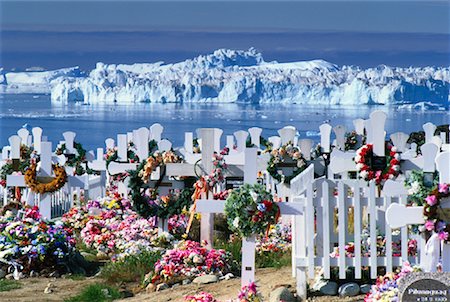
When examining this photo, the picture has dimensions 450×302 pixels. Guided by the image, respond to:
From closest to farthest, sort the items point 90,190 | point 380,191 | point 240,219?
1. point 240,219
2. point 380,191
3. point 90,190

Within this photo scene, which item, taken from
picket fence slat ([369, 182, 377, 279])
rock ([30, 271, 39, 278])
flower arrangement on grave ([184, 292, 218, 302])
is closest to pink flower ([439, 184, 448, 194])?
picket fence slat ([369, 182, 377, 279])

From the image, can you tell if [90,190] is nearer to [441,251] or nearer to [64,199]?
[64,199]

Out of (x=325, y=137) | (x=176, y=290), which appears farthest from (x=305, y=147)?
(x=176, y=290)

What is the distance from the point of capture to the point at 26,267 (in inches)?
432

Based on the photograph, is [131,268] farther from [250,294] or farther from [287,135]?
[287,135]

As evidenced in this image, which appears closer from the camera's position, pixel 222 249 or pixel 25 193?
pixel 222 249

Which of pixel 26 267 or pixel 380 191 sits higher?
pixel 380 191

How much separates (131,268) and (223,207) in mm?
2274

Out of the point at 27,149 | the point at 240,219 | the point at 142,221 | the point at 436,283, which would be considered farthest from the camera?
the point at 27,149

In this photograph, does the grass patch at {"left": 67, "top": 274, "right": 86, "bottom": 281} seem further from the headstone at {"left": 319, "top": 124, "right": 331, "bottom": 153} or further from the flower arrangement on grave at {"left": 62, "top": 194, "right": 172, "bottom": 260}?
the headstone at {"left": 319, "top": 124, "right": 331, "bottom": 153}

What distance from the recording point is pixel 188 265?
404 inches

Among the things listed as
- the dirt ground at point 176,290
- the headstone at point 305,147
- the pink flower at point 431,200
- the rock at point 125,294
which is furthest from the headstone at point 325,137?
the pink flower at point 431,200

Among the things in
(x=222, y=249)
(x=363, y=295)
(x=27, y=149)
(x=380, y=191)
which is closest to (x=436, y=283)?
(x=363, y=295)

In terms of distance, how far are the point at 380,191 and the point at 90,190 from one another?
8.11 metres
